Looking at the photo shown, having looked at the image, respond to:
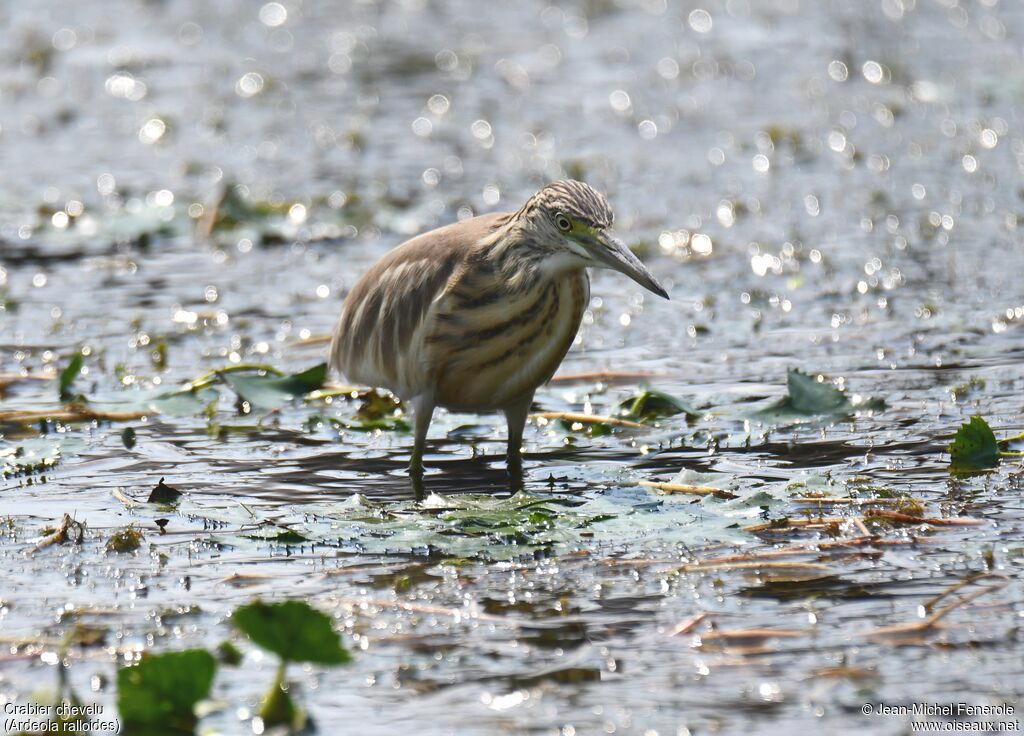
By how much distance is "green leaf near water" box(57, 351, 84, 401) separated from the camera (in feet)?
24.2

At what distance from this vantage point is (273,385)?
757cm

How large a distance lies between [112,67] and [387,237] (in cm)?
534

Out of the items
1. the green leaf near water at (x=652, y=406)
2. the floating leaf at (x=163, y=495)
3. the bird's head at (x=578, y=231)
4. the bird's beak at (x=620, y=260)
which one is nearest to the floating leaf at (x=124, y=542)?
the floating leaf at (x=163, y=495)

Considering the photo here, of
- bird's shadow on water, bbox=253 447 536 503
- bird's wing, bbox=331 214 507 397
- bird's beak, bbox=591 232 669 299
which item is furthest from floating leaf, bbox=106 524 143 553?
bird's beak, bbox=591 232 669 299

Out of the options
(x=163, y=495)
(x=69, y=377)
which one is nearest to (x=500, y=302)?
(x=163, y=495)

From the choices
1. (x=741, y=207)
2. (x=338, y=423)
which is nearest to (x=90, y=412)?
(x=338, y=423)

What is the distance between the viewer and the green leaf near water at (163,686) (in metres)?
4.16

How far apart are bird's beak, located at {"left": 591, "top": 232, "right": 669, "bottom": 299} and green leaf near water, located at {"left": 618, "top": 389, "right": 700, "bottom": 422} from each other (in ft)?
3.83

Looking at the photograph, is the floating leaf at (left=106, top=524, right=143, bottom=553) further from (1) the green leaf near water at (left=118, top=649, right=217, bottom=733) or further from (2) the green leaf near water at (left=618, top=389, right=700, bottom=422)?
(2) the green leaf near water at (left=618, top=389, right=700, bottom=422)

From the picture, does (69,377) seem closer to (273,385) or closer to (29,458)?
(29,458)

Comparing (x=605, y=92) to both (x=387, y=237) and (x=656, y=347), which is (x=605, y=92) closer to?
(x=387, y=237)

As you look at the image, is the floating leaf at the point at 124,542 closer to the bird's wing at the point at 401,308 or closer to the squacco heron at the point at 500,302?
the squacco heron at the point at 500,302

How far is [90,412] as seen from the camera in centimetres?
738

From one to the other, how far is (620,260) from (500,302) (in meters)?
0.52
